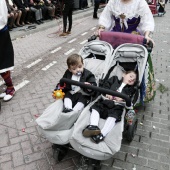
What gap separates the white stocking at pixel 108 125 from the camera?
2.65 meters

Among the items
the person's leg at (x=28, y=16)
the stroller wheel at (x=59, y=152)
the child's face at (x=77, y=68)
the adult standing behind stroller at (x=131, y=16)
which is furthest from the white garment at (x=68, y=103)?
the person's leg at (x=28, y=16)

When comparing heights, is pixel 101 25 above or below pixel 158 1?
above

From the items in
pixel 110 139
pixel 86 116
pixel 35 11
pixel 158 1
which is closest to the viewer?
pixel 110 139

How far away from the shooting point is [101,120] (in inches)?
113

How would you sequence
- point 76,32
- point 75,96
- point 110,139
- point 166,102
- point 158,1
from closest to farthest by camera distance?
point 110,139
point 75,96
point 166,102
point 76,32
point 158,1

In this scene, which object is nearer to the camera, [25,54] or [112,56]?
[112,56]

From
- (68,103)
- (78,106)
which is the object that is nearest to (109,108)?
(78,106)

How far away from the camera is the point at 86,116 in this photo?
111 inches

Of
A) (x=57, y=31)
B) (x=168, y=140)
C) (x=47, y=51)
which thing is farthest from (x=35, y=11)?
(x=168, y=140)

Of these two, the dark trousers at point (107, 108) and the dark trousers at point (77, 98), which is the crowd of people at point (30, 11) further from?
the dark trousers at point (107, 108)

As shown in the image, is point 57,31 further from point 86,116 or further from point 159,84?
point 86,116

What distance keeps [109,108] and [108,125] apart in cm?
A: 30

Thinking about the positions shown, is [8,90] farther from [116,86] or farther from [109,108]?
[109,108]

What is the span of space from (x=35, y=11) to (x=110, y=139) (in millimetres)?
→ 9737
